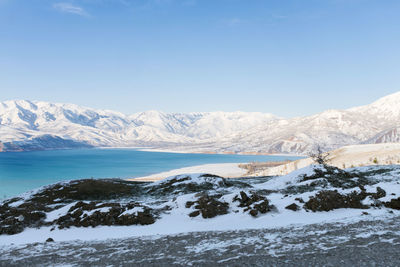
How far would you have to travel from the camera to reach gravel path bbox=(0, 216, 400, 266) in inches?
427

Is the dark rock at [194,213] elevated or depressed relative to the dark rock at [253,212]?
depressed

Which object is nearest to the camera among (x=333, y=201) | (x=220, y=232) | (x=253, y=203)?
(x=220, y=232)

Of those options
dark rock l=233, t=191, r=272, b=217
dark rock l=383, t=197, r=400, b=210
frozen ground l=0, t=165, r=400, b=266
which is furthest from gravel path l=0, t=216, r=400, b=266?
dark rock l=233, t=191, r=272, b=217

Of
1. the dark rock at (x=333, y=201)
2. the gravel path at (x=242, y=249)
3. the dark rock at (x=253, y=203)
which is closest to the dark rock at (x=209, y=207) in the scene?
the dark rock at (x=253, y=203)

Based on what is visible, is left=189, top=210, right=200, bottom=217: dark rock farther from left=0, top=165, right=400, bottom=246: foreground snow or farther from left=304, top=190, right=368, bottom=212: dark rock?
left=304, top=190, right=368, bottom=212: dark rock

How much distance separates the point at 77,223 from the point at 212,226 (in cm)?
1104

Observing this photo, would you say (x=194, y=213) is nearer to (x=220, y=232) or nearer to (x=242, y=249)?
(x=220, y=232)

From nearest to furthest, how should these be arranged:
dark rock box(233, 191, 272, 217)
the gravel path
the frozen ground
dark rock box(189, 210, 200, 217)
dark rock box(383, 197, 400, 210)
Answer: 1. the gravel path
2. the frozen ground
3. dark rock box(383, 197, 400, 210)
4. dark rock box(233, 191, 272, 217)
5. dark rock box(189, 210, 200, 217)

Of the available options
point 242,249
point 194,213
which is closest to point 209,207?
point 194,213

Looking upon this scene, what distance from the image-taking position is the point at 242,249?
12.7 metres

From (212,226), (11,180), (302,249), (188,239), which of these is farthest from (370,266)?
(11,180)

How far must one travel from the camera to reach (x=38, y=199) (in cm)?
3700

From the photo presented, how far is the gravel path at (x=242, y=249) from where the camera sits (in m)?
10.9

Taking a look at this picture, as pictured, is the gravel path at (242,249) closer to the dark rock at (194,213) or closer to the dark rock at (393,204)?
the dark rock at (393,204)
